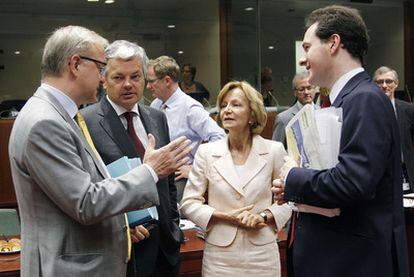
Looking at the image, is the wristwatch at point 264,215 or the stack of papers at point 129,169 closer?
Result: the stack of papers at point 129,169

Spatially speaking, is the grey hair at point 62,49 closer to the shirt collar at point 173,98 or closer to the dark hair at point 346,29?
the dark hair at point 346,29

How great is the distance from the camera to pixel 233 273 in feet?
8.77

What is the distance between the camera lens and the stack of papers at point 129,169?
217 centimetres

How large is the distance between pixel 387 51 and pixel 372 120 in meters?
7.65

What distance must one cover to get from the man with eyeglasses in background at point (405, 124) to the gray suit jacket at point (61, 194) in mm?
3283

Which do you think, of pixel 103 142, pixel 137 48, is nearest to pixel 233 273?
pixel 103 142

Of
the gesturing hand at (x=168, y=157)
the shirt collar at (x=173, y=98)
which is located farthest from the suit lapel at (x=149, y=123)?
the shirt collar at (x=173, y=98)

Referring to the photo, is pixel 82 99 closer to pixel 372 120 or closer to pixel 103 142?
pixel 103 142

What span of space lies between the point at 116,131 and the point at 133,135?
112 mm

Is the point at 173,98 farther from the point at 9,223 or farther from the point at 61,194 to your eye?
the point at 61,194

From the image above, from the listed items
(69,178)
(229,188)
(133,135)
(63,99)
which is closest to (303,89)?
(229,188)

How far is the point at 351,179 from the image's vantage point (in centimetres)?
171

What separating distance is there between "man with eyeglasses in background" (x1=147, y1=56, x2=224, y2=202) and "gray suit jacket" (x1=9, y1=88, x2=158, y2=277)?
1.95 meters

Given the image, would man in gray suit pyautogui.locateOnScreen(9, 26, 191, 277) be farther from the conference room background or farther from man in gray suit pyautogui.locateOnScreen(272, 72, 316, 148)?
the conference room background
